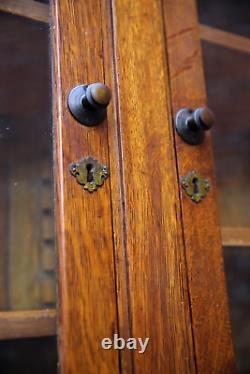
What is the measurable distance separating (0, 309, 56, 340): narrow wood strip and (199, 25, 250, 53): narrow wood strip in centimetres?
43

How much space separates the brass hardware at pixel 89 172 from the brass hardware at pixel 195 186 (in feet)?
0.36

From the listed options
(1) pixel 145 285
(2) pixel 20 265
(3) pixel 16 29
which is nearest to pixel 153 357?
(1) pixel 145 285

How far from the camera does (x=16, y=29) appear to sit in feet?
1.76

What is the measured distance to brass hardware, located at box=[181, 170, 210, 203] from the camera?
556 mm

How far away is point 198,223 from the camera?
1.81ft

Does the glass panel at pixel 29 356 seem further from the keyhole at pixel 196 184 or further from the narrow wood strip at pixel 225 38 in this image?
the narrow wood strip at pixel 225 38

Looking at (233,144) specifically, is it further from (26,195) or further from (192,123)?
(26,195)

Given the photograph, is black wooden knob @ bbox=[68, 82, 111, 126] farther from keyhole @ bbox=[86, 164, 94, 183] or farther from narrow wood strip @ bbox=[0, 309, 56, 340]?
narrow wood strip @ bbox=[0, 309, 56, 340]

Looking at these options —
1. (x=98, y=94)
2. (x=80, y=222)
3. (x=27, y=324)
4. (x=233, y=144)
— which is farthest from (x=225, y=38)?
(x=27, y=324)

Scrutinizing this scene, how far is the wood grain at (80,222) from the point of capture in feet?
1.49

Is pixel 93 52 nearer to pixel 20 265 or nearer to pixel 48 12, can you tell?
pixel 48 12

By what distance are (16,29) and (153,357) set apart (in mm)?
407

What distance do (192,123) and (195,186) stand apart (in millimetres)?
80

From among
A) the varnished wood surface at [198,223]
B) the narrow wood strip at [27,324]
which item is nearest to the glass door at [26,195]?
the narrow wood strip at [27,324]
